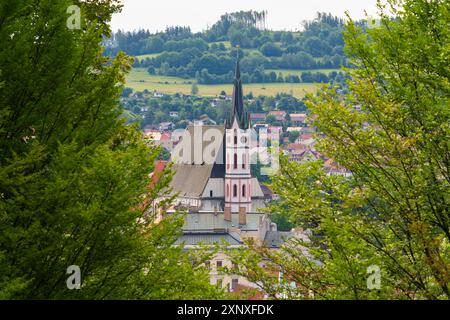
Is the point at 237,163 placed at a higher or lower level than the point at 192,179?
higher

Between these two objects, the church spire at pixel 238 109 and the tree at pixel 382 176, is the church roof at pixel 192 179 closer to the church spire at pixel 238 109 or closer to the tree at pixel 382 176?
the church spire at pixel 238 109

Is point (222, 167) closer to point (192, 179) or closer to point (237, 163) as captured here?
point (237, 163)

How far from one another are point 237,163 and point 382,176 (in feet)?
349

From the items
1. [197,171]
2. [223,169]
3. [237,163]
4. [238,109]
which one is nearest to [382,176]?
[238,109]

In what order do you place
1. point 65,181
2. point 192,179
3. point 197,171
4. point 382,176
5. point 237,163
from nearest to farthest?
point 65,181, point 382,176, point 237,163, point 192,179, point 197,171

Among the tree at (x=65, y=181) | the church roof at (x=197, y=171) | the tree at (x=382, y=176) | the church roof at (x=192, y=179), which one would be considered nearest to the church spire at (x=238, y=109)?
the church roof at (x=197, y=171)

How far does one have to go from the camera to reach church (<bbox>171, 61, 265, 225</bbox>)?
117500 millimetres

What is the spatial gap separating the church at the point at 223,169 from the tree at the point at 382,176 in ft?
328

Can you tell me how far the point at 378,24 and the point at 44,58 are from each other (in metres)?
5.73

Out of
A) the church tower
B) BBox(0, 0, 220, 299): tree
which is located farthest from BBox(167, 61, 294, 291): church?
BBox(0, 0, 220, 299): tree

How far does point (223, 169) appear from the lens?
122688 mm

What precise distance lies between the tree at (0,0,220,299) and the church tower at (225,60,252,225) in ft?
343

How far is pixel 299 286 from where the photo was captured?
45.8 ft

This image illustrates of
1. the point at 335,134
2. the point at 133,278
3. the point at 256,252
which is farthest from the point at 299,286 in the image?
the point at 133,278
